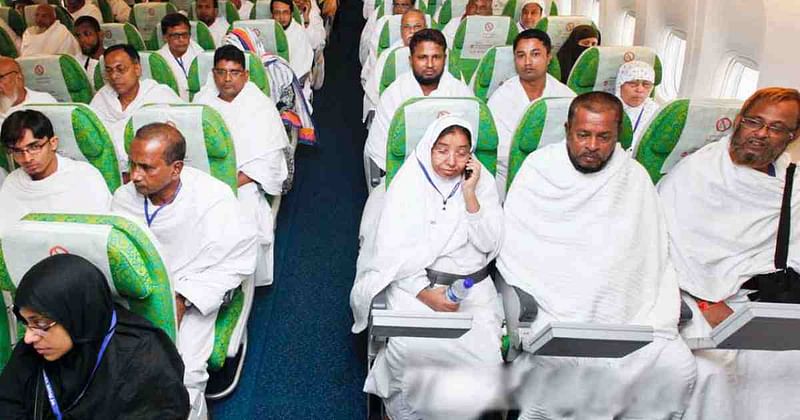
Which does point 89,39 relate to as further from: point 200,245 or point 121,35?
point 200,245

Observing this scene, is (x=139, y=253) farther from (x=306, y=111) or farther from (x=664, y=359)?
(x=306, y=111)

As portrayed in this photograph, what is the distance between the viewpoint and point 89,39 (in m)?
5.44

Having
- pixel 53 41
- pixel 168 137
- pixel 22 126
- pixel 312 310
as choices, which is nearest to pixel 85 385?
pixel 168 137

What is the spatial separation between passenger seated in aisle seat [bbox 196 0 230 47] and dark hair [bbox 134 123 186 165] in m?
4.15

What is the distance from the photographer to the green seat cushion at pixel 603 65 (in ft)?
13.1

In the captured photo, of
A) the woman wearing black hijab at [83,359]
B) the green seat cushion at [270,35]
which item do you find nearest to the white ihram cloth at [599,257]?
the woman wearing black hijab at [83,359]

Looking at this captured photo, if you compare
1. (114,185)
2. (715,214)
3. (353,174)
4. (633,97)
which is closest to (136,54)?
(114,185)

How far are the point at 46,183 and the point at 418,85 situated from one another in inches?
94.6

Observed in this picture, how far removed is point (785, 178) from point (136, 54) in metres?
3.96

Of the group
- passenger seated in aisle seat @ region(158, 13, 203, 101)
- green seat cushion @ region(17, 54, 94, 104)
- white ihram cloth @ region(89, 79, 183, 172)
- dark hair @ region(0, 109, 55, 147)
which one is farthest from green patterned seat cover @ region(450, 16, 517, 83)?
dark hair @ region(0, 109, 55, 147)

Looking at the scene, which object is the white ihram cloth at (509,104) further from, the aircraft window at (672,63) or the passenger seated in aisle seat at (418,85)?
the aircraft window at (672,63)

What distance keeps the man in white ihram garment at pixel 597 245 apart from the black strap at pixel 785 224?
0.47 m

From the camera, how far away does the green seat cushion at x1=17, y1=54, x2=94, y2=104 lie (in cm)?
408

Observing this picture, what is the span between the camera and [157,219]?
8.43ft
